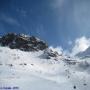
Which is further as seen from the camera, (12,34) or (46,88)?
(12,34)

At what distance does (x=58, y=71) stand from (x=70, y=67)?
9.00m

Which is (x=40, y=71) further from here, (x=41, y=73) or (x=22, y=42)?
(x=22, y=42)

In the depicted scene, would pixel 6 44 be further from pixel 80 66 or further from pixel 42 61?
pixel 80 66

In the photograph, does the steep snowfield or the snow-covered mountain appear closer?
the steep snowfield

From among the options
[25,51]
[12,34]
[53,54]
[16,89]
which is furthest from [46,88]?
[12,34]

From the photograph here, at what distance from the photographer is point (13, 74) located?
63.0 metres

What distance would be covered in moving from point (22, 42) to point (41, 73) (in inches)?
2069

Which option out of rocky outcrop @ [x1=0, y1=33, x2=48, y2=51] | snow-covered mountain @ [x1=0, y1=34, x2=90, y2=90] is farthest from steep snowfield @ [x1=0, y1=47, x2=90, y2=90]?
rocky outcrop @ [x1=0, y1=33, x2=48, y2=51]

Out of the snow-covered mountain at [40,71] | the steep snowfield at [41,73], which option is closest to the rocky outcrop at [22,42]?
the snow-covered mountain at [40,71]

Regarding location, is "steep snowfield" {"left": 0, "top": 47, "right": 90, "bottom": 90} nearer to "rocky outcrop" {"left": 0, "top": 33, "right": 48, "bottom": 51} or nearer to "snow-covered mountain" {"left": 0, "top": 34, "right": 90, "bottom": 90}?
"snow-covered mountain" {"left": 0, "top": 34, "right": 90, "bottom": 90}

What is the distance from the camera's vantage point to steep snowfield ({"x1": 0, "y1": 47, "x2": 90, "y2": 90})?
173 feet

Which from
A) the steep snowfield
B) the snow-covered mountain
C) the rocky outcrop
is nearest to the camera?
the steep snowfield

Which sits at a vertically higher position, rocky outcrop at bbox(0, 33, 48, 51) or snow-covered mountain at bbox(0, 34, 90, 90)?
rocky outcrop at bbox(0, 33, 48, 51)

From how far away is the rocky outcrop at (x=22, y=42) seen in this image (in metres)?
119
